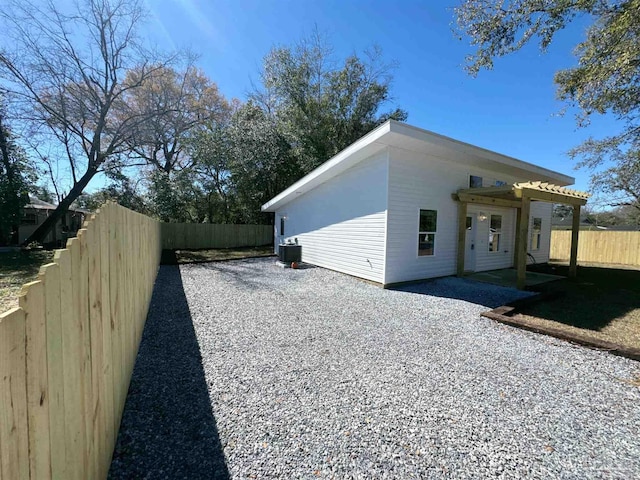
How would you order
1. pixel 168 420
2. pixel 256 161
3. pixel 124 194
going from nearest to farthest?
pixel 168 420 → pixel 256 161 → pixel 124 194

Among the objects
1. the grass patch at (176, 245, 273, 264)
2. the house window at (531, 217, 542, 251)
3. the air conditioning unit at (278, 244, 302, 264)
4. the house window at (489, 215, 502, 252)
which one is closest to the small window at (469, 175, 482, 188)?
the house window at (489, 215, 502, 252)

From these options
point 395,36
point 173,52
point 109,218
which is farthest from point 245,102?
point 109,218

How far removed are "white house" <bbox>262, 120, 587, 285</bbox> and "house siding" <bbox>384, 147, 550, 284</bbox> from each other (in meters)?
0.03

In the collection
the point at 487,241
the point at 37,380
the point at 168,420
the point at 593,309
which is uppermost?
the point at 487,241

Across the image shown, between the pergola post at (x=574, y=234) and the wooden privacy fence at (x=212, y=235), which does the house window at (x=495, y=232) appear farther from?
the wooden privacy fence at (x=212, y=235)

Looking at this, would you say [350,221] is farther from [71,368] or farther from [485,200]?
[71,368]

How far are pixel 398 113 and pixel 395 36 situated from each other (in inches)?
346

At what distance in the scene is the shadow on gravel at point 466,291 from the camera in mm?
6633

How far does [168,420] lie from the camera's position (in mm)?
2504

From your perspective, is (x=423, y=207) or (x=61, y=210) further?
(x=61, y=210)

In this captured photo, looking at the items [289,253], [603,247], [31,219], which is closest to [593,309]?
[289,253]

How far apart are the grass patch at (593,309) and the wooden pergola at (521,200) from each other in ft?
3.26

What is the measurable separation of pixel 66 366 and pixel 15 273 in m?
11.1

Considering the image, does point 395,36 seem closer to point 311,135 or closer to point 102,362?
point 311,135
